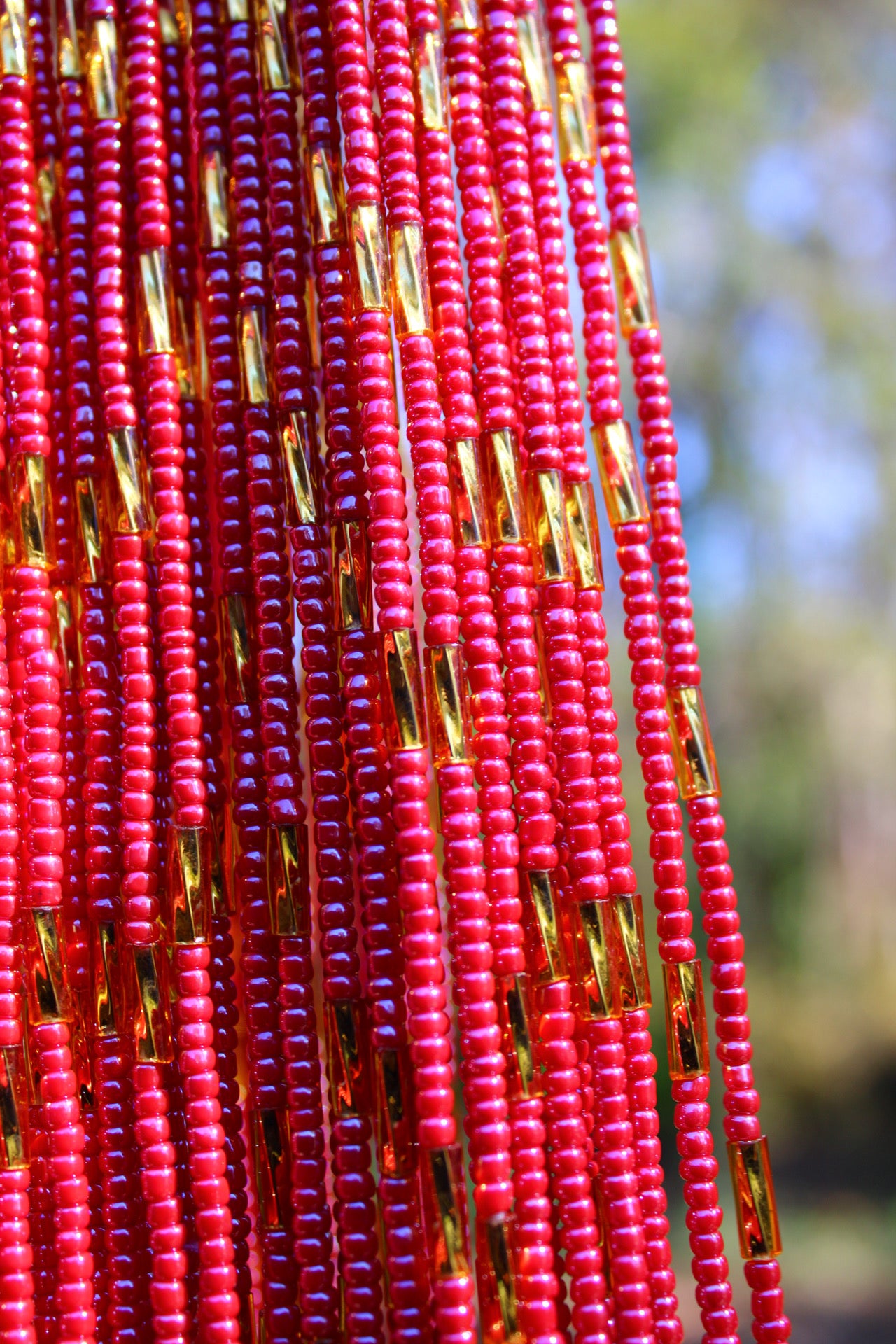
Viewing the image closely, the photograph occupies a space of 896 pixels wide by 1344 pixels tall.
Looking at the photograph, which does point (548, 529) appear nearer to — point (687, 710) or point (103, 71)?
point (687, 710)

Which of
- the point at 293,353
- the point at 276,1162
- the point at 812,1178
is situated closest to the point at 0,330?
the point at 293,353

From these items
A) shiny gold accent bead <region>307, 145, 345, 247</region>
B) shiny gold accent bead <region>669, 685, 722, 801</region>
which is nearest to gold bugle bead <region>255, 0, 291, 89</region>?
shiny gold accent bead <region>307, 145, 345, 247</region>

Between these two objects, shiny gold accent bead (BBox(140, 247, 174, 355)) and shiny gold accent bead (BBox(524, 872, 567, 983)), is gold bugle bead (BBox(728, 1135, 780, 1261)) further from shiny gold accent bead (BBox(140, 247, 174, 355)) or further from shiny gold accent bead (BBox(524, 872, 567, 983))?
shiny gold accent bead (BBox(140, 247, 174, 355))

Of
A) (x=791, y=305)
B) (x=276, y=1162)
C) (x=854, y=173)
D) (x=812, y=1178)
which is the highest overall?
(x=854, y=173)

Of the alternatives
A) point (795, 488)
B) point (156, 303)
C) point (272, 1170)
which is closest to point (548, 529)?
point (156, 303)

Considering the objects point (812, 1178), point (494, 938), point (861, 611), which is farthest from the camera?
point (861, 611)

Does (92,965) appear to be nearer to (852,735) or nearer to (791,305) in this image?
(852,735)

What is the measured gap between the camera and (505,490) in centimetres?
52

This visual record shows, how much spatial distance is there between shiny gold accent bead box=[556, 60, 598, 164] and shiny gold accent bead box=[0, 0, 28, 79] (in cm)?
28

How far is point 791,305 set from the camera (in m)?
1.50

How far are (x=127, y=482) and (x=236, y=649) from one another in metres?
0.10

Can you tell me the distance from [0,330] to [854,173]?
1.27 meters

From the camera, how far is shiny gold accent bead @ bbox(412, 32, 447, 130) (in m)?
0.53

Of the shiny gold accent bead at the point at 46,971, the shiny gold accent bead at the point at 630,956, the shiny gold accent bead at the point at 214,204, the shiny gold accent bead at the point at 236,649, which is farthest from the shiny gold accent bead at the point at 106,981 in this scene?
the shiny gold accent bead at the point at 214,204
